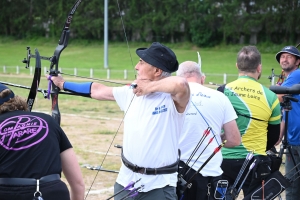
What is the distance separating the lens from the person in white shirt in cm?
447

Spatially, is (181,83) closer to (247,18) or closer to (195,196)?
(195,196)

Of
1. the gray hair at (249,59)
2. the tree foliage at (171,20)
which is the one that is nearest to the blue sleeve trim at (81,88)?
the gray hair at (249,59)

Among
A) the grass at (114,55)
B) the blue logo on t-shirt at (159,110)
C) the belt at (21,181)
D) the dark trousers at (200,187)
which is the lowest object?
the grass at (114,55)

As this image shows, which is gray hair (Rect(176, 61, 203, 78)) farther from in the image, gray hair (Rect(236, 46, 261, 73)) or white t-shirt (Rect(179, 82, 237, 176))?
gray hair (Rect(236, 46, 261, 73))

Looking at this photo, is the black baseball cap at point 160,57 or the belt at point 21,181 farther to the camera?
the black baseball cap at point 160,57

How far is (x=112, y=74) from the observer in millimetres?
33125

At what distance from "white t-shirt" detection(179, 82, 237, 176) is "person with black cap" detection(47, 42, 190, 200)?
2.08ft

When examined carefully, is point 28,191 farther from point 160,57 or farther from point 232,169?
point 232,169

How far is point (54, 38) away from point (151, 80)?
1818 inches

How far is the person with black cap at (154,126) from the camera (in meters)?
3.73

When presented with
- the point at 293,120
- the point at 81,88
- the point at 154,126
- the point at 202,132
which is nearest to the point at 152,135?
the point at 154,126

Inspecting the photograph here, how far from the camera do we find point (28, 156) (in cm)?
333

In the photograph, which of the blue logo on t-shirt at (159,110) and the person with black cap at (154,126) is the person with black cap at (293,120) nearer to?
the person with black cap at (154,126)

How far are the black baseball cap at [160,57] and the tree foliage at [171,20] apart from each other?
4235 centimetres
